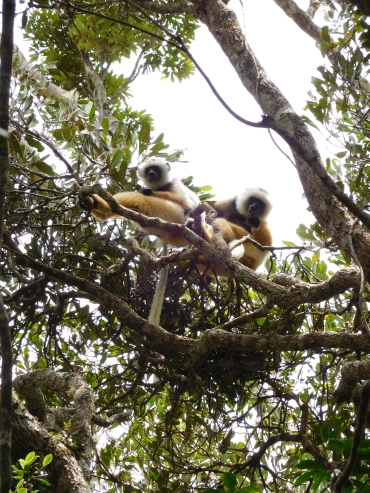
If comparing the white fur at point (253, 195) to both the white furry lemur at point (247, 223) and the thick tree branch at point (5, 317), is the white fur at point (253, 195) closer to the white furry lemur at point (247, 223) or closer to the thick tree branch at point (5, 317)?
the white furry lemur at point (247, 223)

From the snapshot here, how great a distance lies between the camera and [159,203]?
210 inches

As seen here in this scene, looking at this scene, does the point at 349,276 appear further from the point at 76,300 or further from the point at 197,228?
the point at 76,300

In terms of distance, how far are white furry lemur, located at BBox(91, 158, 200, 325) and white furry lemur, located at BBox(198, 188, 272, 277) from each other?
0.42 m

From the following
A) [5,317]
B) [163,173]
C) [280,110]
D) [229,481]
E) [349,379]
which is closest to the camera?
[5,317]

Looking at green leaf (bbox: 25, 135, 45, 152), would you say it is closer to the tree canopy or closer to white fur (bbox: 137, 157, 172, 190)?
the tree canopy

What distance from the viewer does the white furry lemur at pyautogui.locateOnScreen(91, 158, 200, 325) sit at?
4.70 m

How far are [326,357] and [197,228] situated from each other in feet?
6.64

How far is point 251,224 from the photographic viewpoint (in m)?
5.89

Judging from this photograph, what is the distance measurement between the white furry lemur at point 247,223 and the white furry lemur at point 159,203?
424mm

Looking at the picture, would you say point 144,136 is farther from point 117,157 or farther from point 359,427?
point 359,427

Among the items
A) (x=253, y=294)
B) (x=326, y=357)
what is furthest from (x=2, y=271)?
(x=326, y=357)

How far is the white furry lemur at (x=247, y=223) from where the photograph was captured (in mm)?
5656

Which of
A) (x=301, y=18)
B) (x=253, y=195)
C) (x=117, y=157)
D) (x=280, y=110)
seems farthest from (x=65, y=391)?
(x=301, y=18)

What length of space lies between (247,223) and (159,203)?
1.21 m
